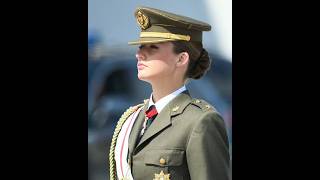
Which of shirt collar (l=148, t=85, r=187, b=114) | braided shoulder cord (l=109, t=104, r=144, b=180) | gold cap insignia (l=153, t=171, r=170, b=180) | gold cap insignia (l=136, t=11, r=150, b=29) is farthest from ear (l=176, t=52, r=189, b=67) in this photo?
gold cap insignia (l=153, t=171, r=170, b=180)

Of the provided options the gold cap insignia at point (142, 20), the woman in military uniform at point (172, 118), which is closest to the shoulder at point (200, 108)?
the woman in military uniform at point (172, 118)

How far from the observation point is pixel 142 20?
111 inches

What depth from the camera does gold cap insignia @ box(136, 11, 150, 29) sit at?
9.20ft

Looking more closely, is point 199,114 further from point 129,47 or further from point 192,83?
point 129,47

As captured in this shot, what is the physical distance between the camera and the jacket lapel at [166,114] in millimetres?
2725

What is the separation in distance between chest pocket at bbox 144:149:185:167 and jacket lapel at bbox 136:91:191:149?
0.09m

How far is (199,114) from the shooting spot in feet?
8.80

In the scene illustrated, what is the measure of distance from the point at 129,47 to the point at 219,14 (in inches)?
19.1

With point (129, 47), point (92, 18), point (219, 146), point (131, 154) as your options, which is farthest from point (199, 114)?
point (92, 18)

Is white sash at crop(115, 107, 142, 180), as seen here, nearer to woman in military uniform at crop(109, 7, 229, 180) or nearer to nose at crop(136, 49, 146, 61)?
woman in military uniform at crop(109, 7, 229, 180)

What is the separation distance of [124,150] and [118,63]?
1.53 feet

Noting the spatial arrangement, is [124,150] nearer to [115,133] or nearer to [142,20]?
[115,133]

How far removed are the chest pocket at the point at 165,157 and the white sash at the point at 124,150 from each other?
0.17 meters

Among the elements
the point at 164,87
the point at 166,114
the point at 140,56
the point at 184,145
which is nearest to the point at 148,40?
the point at 140,56
